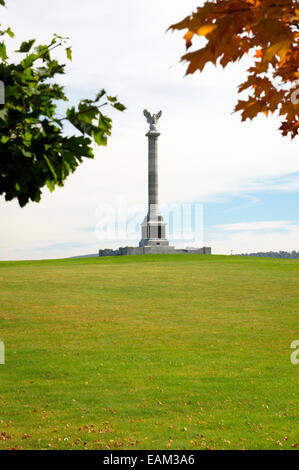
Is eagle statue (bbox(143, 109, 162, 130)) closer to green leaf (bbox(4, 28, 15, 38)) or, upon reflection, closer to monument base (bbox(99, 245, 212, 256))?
monument base (bbox(99, 245, 212, 256))

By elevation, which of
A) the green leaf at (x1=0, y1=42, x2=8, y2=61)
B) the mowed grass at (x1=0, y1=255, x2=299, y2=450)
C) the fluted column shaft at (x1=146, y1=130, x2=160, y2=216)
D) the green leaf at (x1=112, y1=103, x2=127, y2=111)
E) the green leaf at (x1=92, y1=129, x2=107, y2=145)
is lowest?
the mowed grass at (x1=0, y1=255, x2=299, y2=450)

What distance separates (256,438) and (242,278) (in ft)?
72.3

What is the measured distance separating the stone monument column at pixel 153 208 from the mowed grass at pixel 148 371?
1520 inches

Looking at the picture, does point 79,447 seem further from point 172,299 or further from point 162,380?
point 172,299

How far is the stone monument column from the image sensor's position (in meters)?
61.2

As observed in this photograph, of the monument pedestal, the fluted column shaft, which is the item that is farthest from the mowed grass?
the fluted column shaft

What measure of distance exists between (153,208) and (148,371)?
5177 cm

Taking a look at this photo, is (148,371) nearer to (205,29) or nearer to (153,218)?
(205,29)

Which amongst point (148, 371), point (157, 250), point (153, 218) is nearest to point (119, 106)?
point (148, 371)

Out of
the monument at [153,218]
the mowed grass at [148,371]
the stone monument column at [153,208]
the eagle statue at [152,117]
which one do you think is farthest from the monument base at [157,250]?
the mowed grass at [148,371]

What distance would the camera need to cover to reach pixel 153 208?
62.2m

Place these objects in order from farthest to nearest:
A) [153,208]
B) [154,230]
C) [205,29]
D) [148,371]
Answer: [153,208], [154,230], [148,371], [205,29]

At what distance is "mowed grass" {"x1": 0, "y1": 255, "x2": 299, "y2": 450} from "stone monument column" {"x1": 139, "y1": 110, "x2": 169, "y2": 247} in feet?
127

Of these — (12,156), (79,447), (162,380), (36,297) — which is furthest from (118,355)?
(36,297)
